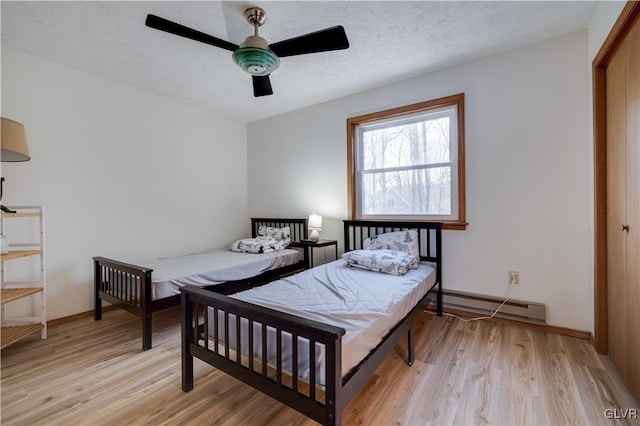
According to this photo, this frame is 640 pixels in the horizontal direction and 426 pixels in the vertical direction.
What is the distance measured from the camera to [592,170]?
2.16 meters

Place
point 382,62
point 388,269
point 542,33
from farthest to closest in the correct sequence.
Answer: point 382,62
point 388,269
point 542,33

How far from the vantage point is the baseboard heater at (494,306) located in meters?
2.43

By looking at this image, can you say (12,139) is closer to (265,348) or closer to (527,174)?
(265,348)

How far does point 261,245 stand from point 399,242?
5.60 feet

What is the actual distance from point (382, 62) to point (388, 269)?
199 cm

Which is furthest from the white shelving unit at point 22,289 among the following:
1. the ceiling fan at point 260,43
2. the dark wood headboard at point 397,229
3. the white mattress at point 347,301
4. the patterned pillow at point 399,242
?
the patterned pillow at point 399,242

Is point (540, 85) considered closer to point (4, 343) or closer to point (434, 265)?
point (434, 265)

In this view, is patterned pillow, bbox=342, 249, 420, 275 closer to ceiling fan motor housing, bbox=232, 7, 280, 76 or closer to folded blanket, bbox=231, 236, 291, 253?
folded blanket, bbox=231, 236, 291, 253

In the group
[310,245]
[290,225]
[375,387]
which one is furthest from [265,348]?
[290,225]

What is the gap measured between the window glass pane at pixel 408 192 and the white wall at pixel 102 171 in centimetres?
234

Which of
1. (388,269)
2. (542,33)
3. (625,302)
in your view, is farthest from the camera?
(388,269)

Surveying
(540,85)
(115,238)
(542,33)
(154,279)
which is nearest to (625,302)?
(540,85)

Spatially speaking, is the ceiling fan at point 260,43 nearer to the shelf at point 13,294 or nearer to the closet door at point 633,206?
the closet door at point 633,206

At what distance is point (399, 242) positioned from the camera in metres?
2.85
